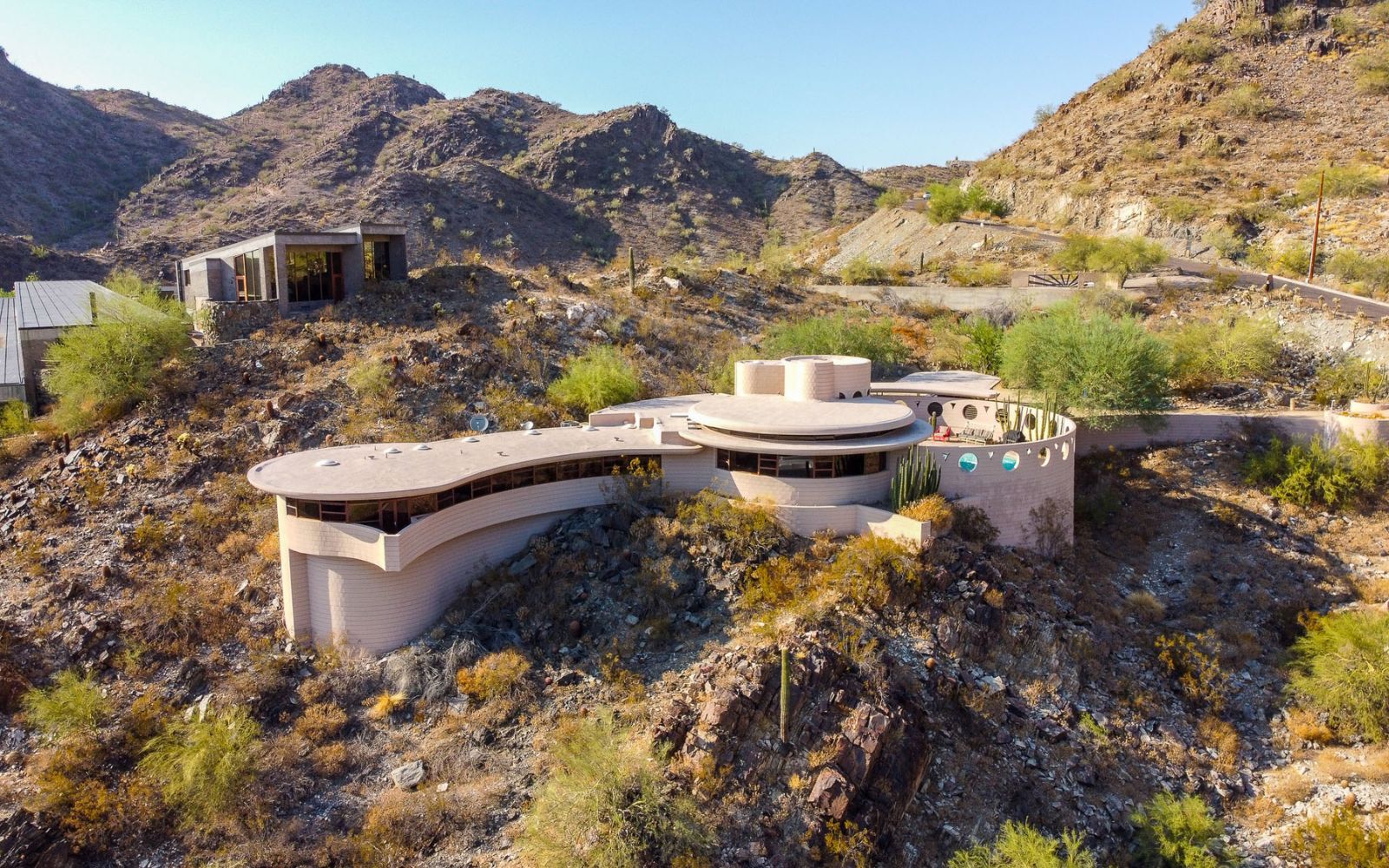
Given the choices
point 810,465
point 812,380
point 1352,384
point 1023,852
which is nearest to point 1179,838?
point 1023,852

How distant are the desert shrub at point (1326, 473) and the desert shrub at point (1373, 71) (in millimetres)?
42306

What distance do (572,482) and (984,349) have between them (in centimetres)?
2137

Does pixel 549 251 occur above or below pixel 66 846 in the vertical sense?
above

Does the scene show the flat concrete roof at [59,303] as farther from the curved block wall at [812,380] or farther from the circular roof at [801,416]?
the curved block wall at [812,380]

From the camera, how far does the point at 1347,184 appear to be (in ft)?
152

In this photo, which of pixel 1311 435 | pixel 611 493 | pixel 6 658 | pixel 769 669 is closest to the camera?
pixel 769 669

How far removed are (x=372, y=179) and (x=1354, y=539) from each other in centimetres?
6828

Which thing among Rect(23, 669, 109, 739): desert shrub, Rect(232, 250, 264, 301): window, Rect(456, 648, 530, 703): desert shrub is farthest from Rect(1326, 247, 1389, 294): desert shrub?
Rect(23, 669, 109, 739): desert shrub

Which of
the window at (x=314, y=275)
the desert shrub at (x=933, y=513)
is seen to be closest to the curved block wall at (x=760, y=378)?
the desert shrub at (x=933, y=513)

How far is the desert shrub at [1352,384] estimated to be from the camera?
31.1 metres

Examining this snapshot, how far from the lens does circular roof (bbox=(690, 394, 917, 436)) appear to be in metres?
23.0

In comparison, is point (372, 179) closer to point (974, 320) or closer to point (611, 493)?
point (974, 320)

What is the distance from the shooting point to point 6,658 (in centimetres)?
1955

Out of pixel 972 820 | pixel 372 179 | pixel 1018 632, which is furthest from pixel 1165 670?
pixel 372 179
